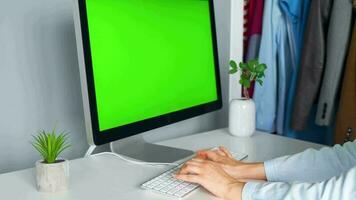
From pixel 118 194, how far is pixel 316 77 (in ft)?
3.48

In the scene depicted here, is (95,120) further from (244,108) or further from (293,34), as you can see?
(293,34)

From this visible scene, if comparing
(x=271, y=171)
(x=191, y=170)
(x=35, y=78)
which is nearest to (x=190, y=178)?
(x=191, y=170)

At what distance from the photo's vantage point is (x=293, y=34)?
1704 millimetres

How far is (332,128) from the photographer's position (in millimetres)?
1708

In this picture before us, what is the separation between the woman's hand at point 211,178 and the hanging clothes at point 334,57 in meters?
0.88

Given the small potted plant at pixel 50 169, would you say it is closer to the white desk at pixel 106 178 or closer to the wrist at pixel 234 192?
the white desk at pixel 106 178

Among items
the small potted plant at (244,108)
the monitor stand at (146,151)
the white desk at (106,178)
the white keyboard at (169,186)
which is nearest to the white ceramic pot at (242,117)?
the small potted plant at (244,108)

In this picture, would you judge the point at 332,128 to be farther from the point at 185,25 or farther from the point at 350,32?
the point at 185,25

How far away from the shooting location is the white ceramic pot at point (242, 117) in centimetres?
141

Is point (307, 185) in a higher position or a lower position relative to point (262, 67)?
lower

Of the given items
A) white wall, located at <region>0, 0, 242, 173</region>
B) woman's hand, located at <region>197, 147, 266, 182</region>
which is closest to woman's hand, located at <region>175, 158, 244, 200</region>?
woman's hand, located at <region>197, 147, 266, 182</region>

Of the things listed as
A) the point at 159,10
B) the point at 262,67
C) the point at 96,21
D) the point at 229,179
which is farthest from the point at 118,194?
the point at 262,67

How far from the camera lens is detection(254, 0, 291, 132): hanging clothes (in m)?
1.70

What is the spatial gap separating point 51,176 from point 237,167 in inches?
17.0
